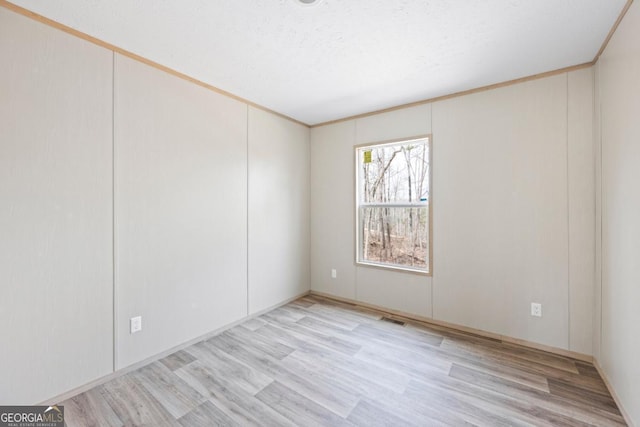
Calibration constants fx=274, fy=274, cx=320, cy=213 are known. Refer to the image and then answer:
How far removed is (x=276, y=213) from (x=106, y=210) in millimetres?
1793

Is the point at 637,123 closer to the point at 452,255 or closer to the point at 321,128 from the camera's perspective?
the point at 452,255

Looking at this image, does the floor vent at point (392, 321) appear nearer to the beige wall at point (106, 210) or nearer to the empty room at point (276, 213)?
the empty room at point (276, 213)

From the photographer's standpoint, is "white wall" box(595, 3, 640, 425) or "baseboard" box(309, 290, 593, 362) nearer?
"white wall" box(595, 3, 640, 425)

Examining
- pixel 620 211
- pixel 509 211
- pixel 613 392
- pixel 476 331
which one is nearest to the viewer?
pixel 620 211

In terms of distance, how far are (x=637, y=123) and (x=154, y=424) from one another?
128 inches

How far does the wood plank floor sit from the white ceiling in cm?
246

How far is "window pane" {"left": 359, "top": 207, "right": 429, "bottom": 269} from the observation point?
10.4ft

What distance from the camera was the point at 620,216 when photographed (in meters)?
1.73

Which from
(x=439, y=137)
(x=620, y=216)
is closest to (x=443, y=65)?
(x=439, y=137)

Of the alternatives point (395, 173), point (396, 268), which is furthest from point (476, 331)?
point (395, 173)

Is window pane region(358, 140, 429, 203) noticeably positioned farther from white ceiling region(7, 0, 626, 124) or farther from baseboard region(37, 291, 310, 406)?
baseboard region(37, 291, 310, 406)

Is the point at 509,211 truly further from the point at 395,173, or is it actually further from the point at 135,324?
the point at 135,324

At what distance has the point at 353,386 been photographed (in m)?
1.98

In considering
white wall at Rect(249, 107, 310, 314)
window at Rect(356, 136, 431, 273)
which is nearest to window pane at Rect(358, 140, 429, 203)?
window at Rect(356, 136, 431, 273)
